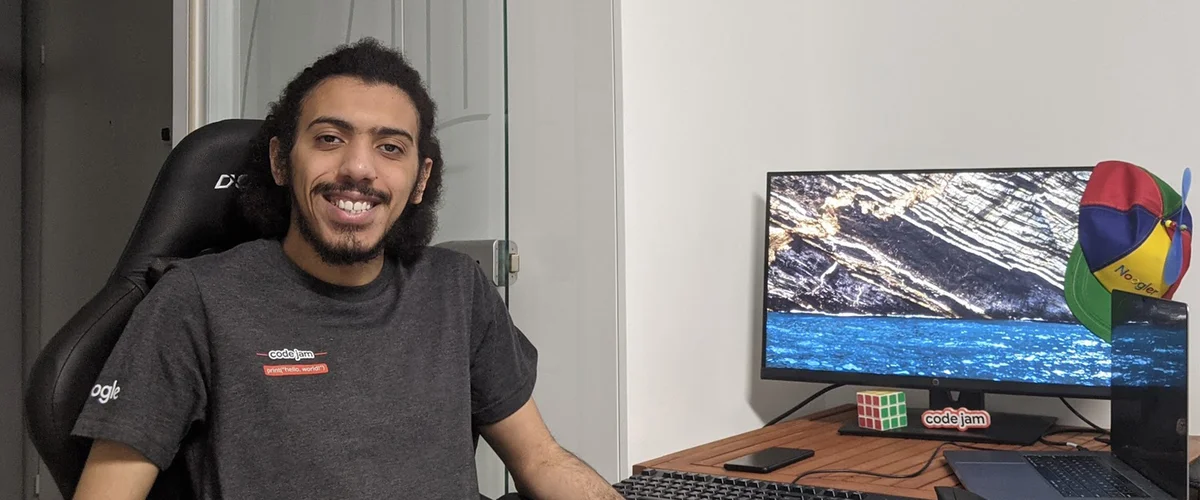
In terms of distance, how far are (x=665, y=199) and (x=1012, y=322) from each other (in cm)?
64

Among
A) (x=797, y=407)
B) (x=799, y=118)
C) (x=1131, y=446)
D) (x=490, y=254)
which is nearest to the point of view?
(x=1131, y=446)

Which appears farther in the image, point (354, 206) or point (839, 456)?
point (839, 456)

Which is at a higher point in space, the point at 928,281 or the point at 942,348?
the point at 928,281

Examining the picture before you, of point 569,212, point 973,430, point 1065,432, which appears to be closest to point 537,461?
point 569,212

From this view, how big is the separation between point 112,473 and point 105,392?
0.29 feet

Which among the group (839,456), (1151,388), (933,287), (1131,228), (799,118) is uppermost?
(799,118)

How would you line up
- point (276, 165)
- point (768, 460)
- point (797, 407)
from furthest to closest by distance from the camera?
1. point (797, 407)
2. point (768, 460)
3. point (276, 165)

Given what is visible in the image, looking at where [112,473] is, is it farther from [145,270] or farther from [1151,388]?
[1151,388]

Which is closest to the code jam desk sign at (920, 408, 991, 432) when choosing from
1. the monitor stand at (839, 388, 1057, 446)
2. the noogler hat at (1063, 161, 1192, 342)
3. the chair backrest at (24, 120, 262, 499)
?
the monitor stand at (839, 388, 1057, 446)

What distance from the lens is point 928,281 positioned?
1.86m

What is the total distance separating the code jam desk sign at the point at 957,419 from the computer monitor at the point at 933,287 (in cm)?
2

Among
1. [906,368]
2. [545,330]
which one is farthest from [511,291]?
[906,368]

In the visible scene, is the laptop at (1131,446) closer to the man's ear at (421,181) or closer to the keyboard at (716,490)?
the keyboard at (716,490)

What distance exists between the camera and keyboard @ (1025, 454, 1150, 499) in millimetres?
1370
